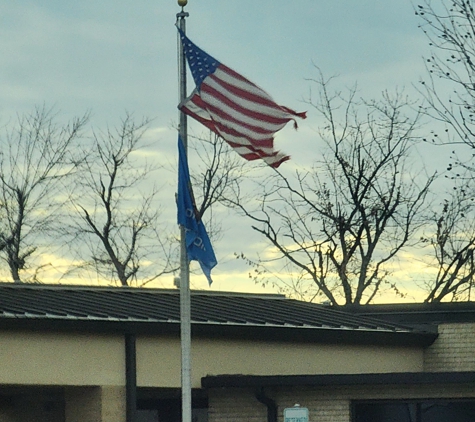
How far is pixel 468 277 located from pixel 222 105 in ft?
100

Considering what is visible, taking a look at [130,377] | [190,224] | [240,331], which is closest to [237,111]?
[190,224]

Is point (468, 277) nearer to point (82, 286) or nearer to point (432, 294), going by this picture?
point (432, 294)

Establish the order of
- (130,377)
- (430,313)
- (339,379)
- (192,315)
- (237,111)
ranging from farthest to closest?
1. (430,313)
2. (192,315)
3. (339,379)
4. (130,377)
5. (237,111)

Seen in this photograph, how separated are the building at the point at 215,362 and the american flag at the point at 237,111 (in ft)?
17.4

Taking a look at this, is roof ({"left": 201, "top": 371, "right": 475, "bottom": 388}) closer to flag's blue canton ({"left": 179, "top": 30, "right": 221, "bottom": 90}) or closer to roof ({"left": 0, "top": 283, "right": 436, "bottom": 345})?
roof ({"left": 0, "top": 283, "right": 436, "bottom": 345})

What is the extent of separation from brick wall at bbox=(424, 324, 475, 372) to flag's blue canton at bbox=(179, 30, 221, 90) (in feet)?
35.5

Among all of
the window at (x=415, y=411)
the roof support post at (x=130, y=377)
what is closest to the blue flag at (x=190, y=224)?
the roof support post at (x=130, y=377)

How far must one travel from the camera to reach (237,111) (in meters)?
15.7

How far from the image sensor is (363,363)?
77.8 feet

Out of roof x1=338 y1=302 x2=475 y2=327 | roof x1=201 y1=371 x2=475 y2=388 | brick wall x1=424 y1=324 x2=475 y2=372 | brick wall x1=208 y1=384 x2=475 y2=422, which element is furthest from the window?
roof x1=338 y1=302 x2=475 y2=327

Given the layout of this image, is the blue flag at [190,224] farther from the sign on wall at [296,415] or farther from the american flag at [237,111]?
the sign on wall at [296,415]

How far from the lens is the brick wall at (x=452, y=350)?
79.5 feet

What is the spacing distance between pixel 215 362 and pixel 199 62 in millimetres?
7530

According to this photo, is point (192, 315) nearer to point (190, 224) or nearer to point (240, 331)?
point (240, 331)
